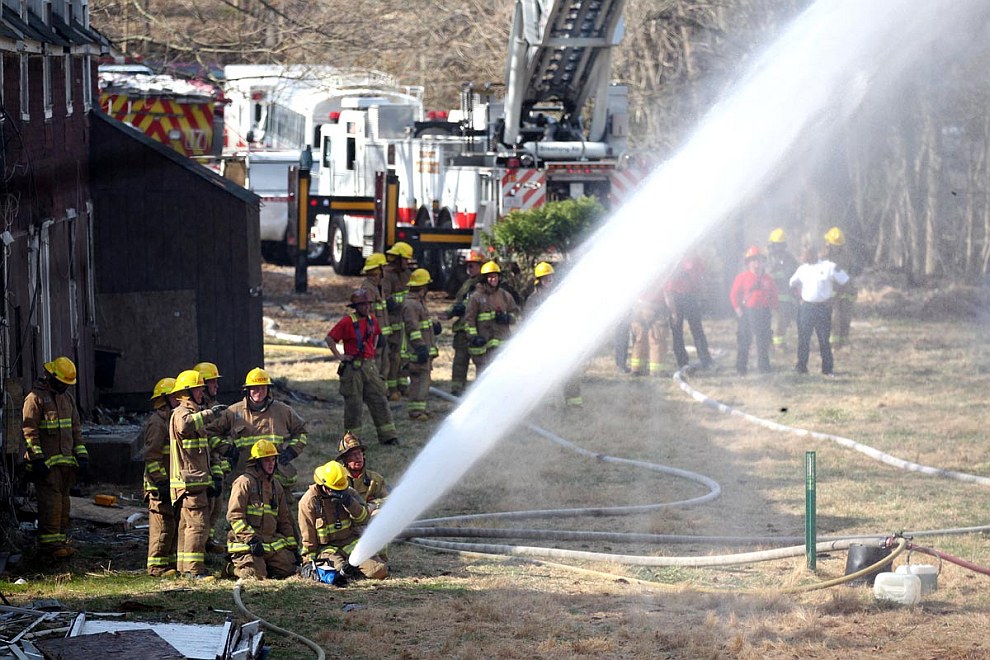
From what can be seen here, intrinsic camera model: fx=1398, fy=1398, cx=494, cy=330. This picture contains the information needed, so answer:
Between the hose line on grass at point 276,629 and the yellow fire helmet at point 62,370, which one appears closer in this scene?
the hose line on grass at point 276,629

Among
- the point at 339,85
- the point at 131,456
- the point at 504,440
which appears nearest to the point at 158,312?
the point at 131,456

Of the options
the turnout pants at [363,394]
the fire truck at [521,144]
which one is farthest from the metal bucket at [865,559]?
the fire truck at [521,144]

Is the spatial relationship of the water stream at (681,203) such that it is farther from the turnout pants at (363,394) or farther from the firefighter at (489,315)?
the firefighter at (489,315)

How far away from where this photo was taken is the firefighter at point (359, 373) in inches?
520

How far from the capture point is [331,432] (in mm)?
14016

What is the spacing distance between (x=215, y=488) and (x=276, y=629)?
6.05ft

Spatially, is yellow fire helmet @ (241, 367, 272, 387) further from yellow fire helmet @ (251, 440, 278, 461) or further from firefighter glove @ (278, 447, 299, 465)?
yellow fire helmet @ (251, 440, 278, 461)

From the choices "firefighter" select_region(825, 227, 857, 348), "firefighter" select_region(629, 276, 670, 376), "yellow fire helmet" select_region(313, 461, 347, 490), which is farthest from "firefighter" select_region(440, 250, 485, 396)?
"yellow fire helmet" select_region(313, 461, 347, 490)

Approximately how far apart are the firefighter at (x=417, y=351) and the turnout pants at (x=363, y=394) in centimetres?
123

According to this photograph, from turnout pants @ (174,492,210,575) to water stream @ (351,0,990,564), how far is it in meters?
1.05

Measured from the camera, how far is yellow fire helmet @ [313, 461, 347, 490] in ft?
29.5

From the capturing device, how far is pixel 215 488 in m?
9.45

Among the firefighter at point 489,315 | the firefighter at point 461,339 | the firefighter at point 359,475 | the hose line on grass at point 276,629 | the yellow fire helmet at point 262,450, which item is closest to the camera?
the hose line on grass at point 276,629

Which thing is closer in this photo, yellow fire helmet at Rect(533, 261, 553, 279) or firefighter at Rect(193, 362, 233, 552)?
firefighter at Rect(193, 362, 233, 552)
